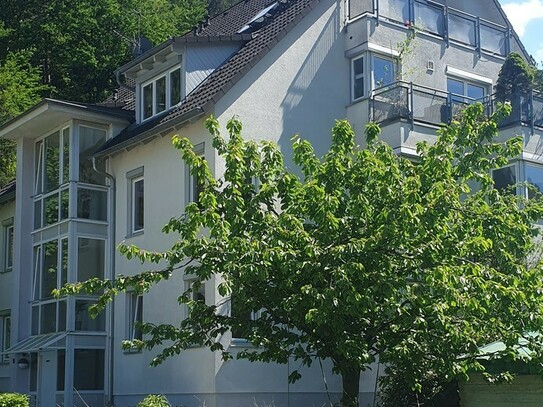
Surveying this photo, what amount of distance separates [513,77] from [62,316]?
12998mm

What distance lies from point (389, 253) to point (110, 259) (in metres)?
11.6

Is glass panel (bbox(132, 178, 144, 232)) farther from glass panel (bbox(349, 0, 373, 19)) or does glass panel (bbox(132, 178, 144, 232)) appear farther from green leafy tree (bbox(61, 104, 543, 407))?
green leafy tree (bbox(61, 104, 543, 407))

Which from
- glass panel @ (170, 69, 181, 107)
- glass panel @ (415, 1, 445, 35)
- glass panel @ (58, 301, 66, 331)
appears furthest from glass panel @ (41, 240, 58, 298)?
glass panel @ (415, 1, 445, 35)

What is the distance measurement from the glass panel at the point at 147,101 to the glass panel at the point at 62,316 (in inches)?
203

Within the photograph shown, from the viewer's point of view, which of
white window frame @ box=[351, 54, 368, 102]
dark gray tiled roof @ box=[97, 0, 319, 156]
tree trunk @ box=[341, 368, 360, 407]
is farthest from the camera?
white window frame @ box=[351, 54, 368, 102]

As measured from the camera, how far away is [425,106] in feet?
72.8

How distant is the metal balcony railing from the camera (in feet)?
71.6

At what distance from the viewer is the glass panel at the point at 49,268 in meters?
24.5

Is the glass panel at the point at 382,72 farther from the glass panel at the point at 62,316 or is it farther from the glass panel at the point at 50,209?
the glass panel at the point at 62,316

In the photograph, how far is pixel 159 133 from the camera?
21.8 metres

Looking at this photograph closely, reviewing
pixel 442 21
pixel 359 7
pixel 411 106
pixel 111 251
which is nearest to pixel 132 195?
pixel 111 251

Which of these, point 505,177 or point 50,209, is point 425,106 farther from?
point 50,209

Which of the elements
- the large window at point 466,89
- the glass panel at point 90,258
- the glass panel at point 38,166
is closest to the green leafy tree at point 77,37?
the glass panel at point 38,166

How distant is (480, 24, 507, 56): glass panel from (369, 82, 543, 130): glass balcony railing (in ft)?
9.03
